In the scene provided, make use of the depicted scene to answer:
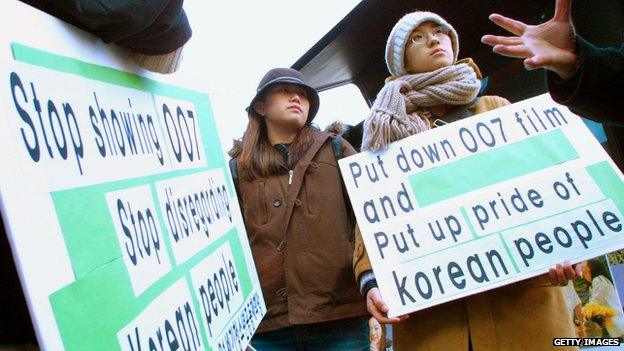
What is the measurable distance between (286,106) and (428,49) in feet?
2.07

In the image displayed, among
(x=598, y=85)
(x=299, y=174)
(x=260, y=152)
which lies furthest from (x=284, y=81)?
(x=598, y=85)

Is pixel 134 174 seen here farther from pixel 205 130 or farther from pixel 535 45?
pixel 535 45

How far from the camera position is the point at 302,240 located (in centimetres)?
155

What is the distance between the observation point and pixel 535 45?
1109 mm

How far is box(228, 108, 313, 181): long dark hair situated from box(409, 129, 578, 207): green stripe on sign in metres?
0.54

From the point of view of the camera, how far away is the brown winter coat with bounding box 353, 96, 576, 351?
46.5 inches

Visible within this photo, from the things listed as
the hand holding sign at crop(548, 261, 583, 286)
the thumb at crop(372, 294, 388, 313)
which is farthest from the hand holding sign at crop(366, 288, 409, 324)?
the hand holding sign at crop(548, 261, 583, 286)

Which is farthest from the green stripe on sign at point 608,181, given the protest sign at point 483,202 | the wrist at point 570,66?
the wrist at point 570,66

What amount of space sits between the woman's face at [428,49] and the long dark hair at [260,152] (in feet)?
1.70

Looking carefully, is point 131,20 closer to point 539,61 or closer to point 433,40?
point 539,61

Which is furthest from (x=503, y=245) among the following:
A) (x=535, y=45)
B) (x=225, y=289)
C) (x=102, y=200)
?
(x=102, y=200)

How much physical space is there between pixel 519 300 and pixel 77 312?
Result: 1.17 m

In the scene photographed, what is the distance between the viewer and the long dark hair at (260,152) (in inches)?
66.9

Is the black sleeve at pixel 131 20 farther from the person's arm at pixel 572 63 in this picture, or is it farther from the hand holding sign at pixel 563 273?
the hand holding sign at pixel 563 273
